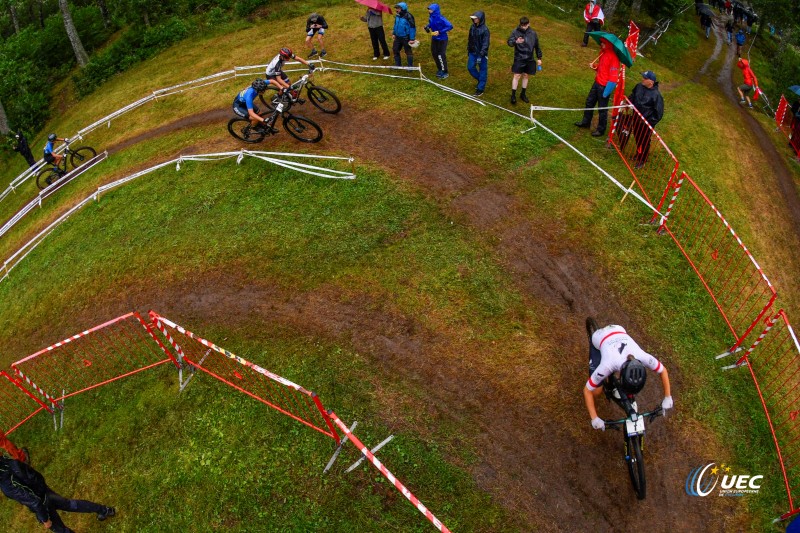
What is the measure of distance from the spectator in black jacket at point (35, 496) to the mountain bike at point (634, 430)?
350 inches

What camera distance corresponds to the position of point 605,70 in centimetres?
1304

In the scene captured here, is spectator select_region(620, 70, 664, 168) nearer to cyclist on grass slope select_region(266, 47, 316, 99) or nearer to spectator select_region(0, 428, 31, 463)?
cyclist on grass slope select_region(266, 47, 316, 99)

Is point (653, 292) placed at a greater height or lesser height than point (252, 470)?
greater

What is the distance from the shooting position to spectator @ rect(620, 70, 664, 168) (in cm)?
1231

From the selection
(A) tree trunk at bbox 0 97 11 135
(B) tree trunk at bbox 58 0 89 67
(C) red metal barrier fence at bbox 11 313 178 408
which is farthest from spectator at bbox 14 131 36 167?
(C) red metal barrier fence at bbox 11 313 178 408

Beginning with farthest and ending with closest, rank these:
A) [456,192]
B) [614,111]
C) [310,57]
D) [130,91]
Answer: [130,91] < [310,57] < [614,111] < [456,192]

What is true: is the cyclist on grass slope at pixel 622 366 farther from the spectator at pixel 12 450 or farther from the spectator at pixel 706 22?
the spectator at pixel 706 22

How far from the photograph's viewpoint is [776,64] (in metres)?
28.8

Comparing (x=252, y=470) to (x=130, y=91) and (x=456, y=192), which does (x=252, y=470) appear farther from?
(x=130, y=91)

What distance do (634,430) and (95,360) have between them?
11.5 meters

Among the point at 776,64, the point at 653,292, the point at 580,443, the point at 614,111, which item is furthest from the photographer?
the point at 776,64

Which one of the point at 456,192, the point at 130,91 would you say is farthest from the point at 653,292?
the point at 130,91

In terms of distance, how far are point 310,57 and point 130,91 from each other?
992 centimetres

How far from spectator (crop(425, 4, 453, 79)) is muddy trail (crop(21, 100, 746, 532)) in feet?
11.7
